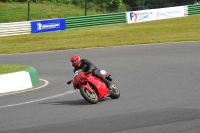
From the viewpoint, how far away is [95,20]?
41906 mm

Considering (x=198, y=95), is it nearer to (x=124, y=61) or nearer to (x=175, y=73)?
(x=175, y=73)

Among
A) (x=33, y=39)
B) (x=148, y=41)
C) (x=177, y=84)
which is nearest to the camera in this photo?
(x=177, y=84)

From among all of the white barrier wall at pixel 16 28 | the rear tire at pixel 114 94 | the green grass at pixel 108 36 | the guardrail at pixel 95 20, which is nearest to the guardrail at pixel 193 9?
the green grass at pixel 108 36

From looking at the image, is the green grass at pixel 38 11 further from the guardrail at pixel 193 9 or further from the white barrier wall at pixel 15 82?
the white barrier wall at pixel 15 82

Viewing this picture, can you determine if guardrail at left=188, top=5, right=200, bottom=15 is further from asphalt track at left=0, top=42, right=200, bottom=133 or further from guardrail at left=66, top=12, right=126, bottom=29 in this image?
asphalt track at left=0, top=42, right=200, bottom=133

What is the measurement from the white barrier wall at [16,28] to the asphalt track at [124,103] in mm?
15968

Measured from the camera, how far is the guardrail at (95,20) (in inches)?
1591

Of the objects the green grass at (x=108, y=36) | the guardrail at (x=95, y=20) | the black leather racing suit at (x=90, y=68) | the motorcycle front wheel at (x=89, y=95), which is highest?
the black leather racing suit at (x=90, y=68)

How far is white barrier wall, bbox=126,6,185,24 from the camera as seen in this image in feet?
142

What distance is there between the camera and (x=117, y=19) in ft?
140

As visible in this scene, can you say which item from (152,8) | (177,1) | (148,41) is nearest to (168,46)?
(148,41)

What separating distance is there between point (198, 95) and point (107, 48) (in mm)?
15441

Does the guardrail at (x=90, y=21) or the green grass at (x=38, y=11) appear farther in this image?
the green grass at (x=38, y=11)

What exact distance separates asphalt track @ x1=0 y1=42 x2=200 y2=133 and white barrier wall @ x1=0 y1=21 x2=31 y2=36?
52.4ft
